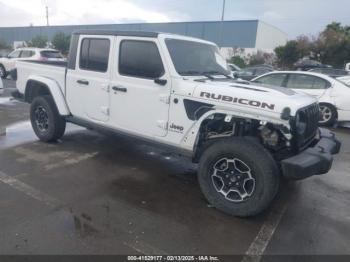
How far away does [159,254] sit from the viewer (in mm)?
3035

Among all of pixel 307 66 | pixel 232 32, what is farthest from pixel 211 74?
pixel 232 32

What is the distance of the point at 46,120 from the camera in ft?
20.2

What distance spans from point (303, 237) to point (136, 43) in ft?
10.6

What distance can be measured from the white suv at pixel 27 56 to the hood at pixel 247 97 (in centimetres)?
1356

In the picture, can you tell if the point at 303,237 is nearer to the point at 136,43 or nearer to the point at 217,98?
the point at 217,98

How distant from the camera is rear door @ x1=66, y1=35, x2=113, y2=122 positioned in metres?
5.03

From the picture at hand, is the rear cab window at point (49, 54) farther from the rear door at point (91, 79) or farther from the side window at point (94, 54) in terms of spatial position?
the side window at point (94, 54)

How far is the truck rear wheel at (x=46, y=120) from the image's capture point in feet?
19.4

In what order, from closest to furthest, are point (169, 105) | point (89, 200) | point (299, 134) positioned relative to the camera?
point (299, 134), point (89, 200), point (169, 105)

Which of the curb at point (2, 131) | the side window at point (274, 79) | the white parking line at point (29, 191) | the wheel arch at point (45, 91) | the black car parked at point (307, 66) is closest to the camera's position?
the white parking line at point (29, 191)

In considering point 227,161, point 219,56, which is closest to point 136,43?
point 219,56

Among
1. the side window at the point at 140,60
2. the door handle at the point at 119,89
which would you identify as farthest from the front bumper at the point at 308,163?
the door handle at the point at 119,89

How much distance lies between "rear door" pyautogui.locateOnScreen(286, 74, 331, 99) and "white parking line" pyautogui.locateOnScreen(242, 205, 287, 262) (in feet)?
18.6

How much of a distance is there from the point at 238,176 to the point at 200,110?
0.90m
